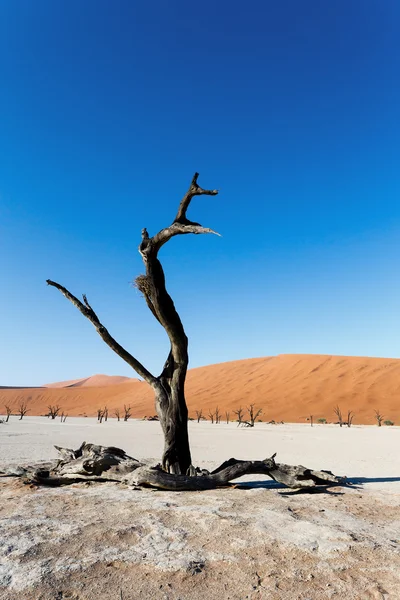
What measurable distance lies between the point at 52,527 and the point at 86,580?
1350mm

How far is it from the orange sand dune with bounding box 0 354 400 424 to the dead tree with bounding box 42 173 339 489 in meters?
34.9

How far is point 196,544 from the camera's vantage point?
3.58 metres

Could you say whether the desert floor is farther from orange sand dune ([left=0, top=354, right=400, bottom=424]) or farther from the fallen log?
orange sand dune ([left=0, top=354, right=400, bottom=424])

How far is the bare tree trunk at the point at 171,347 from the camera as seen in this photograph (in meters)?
6.73

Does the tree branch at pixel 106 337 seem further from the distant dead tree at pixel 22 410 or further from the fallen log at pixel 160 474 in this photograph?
the distant dead tree at pixel 22 410

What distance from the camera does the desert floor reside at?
2.79m

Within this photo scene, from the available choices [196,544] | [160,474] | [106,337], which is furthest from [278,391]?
[196,544]

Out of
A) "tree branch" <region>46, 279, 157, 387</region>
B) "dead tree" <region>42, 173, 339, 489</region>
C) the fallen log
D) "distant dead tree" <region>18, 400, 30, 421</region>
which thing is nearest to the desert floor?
the fallen log

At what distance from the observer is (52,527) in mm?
3992

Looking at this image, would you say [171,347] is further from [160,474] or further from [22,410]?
[22,410]

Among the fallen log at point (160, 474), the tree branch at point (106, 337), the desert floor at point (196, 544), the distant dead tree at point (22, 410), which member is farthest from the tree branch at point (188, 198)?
the distant dead tree at point (22, 410)

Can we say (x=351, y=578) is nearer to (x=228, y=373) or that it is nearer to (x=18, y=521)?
(x=18, y=521)

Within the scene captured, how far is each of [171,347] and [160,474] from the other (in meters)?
2.23

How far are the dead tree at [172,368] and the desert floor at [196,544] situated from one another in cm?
50
